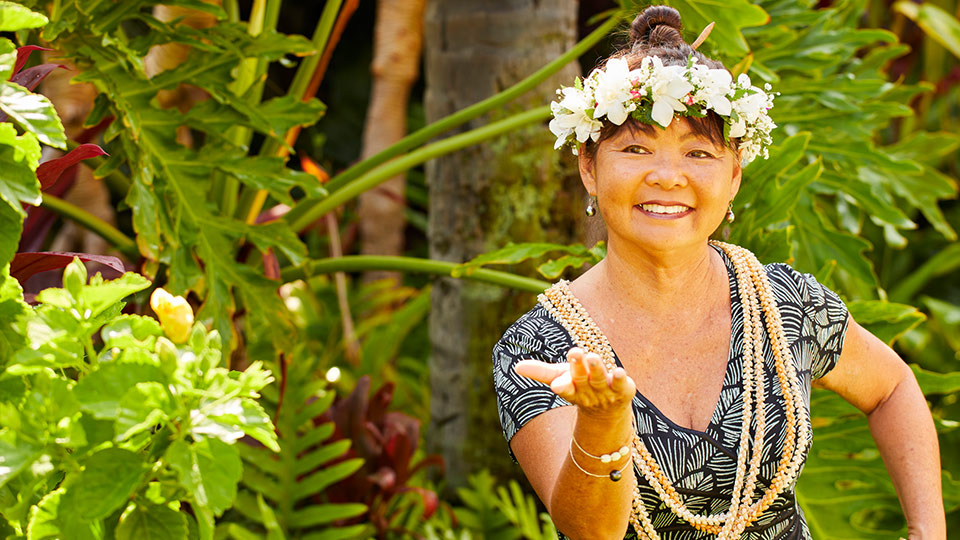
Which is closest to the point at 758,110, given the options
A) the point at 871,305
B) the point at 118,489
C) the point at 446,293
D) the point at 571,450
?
the point at 571,450

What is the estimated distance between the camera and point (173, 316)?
3.25 ft

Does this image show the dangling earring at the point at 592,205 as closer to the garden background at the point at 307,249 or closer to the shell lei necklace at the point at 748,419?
the shell lei necklace at the point at 748,419

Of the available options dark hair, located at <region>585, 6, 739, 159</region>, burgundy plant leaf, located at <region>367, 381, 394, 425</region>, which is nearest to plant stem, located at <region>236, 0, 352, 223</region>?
burgundy plant leaf, located at <region>367, 381, 394, 425</region>

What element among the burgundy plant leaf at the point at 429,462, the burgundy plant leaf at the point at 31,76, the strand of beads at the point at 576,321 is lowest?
the burgundy plant leaf at the point at 429,462

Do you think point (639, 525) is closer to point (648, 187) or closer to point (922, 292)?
point (648, 187)

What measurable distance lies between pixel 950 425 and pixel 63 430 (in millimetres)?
1807

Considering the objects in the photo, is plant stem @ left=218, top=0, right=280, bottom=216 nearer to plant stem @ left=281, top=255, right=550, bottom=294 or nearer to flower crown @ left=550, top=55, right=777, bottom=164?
plant stem @ left=281, top=255, right=550, bottom=294

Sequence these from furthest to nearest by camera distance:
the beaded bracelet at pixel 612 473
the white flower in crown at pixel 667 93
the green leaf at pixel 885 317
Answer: the green leaf at pixel 885 317
the white flower in crown at pixel 667 93
the beaded bracelet at pixel 612 473

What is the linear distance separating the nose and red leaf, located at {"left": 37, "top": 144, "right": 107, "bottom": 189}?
33.4 inches

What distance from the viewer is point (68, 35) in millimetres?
1860

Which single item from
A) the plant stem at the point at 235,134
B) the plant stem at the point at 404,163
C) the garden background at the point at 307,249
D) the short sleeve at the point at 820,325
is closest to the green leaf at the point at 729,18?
the garden background at the point at 307,249

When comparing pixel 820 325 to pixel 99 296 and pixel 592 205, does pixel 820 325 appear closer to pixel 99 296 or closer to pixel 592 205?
pixel 592 205

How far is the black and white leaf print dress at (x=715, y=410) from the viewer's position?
4.29 ft

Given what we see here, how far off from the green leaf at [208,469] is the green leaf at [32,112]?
0.38 metres
